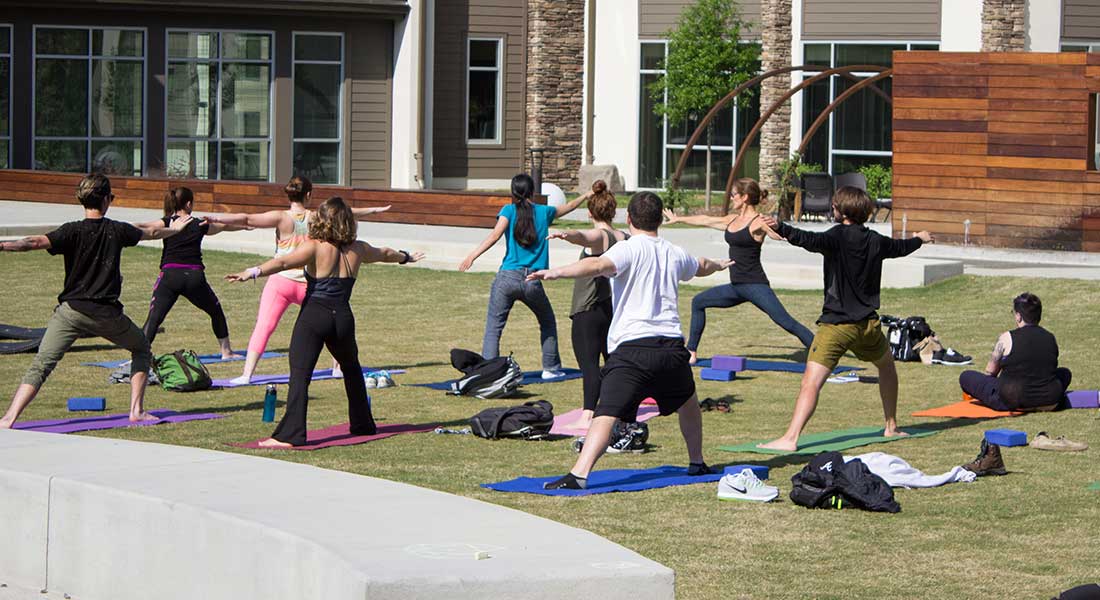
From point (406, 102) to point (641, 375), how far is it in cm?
2971

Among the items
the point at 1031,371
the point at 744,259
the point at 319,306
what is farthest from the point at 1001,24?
the point at 319,306

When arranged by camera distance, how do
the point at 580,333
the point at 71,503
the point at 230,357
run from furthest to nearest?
the point at 230,357
the point at 580,333
the point at 71,503

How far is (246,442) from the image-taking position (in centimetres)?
1063

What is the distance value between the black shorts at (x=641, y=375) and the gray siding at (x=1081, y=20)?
29.7 m

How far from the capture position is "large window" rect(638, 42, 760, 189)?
38.8m

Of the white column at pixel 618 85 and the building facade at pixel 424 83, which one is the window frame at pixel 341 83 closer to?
the building facade at pixel 424 83

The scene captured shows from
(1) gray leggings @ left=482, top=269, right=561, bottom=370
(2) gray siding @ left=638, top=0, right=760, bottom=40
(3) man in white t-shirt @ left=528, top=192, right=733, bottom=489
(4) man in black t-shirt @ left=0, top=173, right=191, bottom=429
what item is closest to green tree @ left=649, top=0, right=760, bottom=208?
(2) gray siding @ left=638, top=0, right=760, bottom=40

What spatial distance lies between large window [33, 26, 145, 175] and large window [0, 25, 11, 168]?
55cm

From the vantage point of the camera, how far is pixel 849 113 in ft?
122

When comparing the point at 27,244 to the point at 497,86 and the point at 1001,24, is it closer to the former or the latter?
the point at 1001,24

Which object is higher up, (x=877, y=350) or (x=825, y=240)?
(x=825, y=240)

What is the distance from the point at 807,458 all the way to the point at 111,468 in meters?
4.52

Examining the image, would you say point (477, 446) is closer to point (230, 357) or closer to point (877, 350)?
point (877, 350)

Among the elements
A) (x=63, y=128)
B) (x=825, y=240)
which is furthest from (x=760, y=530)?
(x=63, y=128)
